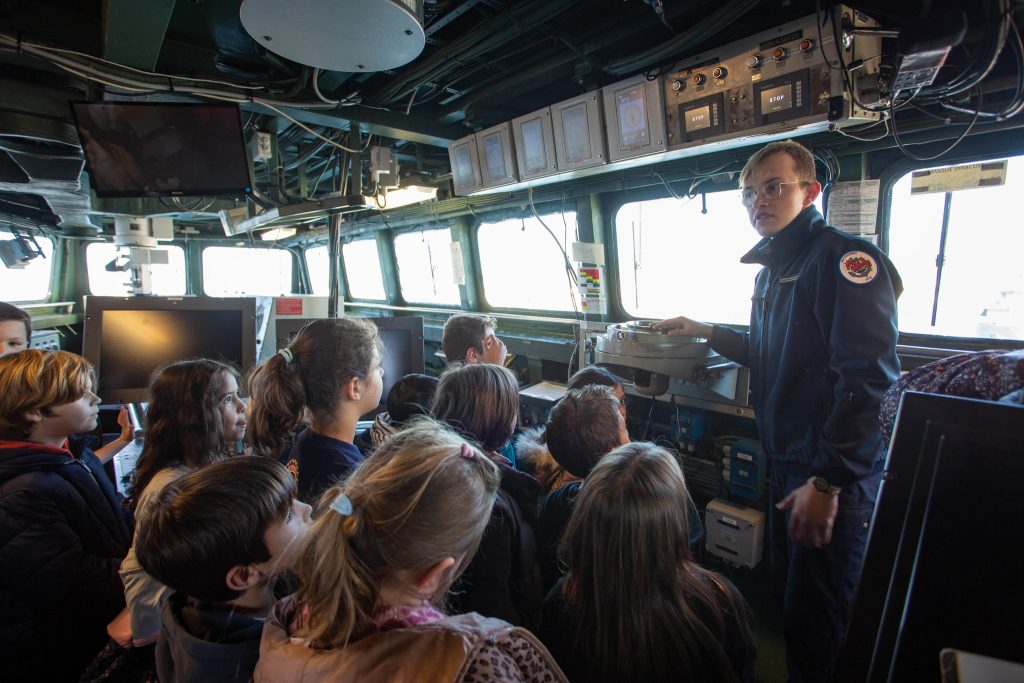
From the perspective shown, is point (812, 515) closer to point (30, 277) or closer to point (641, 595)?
point (641, 595)

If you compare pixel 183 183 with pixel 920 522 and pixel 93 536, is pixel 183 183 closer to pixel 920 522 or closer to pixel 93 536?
pixel 93 536

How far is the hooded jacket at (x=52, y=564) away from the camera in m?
1.29

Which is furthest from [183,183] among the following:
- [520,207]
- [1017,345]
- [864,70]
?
[1017,345]

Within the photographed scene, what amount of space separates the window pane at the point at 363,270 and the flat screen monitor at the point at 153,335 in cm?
401

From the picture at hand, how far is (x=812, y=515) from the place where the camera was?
153cm

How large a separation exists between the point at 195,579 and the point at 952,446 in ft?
3.90

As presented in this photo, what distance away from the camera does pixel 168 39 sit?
98.9 inches

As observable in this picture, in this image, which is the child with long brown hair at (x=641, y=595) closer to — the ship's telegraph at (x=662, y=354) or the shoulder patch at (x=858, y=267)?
the shoulder patch at (x=858, y=267)

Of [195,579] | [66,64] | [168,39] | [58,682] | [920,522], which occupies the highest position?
[168,39]

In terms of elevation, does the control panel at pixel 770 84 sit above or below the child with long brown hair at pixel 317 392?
above

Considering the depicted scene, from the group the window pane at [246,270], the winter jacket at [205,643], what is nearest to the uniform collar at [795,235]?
the winter jacket at [205,643]

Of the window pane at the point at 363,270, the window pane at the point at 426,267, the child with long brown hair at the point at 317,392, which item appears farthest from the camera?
the window pane at the point at 363,270

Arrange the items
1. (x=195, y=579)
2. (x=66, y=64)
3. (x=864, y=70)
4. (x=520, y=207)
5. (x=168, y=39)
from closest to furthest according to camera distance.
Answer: (x=195, y=579), (x=864, y=70), (x=66, y=64), (x=168, y=39), (x=520, y=207)

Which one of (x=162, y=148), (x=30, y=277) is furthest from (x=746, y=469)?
(x=30, y=277)
